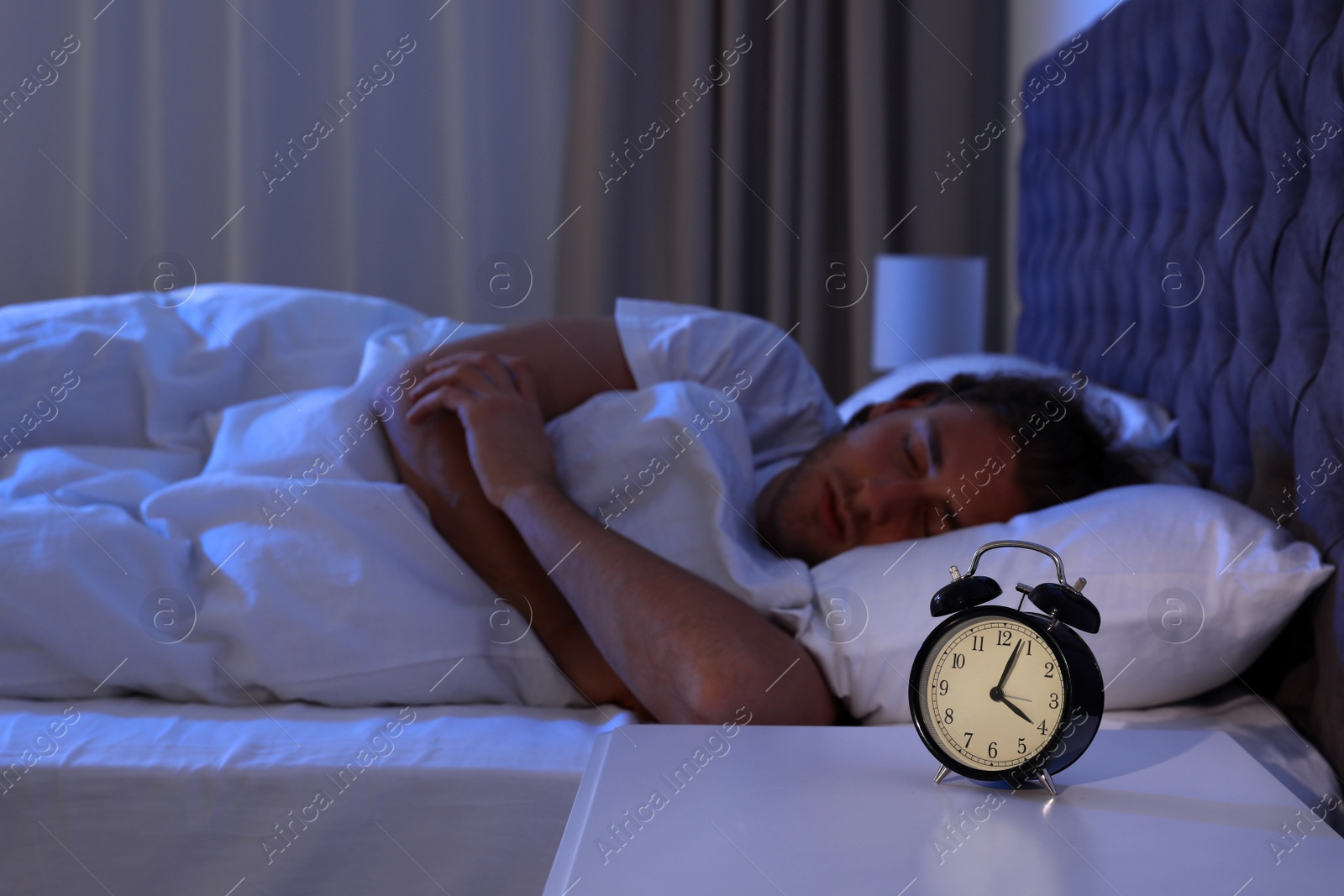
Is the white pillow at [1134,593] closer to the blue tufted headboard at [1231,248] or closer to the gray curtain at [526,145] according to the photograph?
the blue tufted headboard at [1231,248]

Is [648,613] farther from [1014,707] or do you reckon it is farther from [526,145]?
[526,145]

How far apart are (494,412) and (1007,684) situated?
2.37 ft

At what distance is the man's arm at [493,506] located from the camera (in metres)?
1.16

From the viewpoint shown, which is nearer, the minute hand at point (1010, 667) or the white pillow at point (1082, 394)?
the minute hand at point (1010, 667)

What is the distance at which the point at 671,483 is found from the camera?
1254 mm

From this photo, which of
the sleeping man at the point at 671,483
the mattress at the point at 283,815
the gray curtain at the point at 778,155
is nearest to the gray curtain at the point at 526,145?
the gray curtain at the point at 778,155

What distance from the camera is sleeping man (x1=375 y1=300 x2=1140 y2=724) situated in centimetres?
100

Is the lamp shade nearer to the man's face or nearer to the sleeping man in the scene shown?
the sleeping man

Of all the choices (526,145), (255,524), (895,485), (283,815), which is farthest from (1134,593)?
(526,145)

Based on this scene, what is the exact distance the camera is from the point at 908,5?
2.80 metres

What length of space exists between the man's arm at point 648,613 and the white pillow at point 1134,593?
63 mm

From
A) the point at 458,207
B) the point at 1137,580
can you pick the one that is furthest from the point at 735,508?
the point at 458,207

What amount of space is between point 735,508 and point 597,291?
1.69 meters

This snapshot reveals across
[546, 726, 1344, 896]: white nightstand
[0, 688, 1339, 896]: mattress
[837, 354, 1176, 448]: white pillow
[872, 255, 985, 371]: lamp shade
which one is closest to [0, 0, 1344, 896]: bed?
[0, 688, 1339, 896]: mattress
